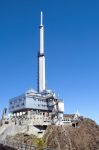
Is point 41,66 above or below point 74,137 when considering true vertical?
above

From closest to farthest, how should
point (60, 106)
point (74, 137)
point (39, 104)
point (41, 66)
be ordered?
point (74, 137), point (39, 104), point (60, 106), point (41, 66)

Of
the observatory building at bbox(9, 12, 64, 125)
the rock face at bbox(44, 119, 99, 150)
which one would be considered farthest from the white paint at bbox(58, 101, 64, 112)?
the rock face at bbox(44, 119, 99, 150)

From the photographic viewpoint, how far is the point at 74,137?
341 feet

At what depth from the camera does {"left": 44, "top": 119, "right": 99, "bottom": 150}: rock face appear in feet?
319

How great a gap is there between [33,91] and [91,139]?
31565 millimetres

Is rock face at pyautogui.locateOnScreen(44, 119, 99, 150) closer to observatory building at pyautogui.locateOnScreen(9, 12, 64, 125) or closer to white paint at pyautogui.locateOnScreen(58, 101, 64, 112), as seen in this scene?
observatory building at pyautogui.locateOnScreen(9, 12, 64, 125)

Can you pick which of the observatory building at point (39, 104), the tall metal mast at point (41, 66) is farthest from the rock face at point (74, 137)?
the tall metal mast at point (41, 66)

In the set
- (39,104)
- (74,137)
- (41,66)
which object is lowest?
(74,137)

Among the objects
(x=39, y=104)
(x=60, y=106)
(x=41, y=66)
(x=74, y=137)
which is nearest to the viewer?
(x=74, y=137)

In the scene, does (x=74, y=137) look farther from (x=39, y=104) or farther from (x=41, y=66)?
(x=41, y=66)

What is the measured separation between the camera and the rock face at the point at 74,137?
97188 millimetres

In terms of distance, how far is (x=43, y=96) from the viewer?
126 meters

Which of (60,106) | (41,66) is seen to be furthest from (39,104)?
(41,66)

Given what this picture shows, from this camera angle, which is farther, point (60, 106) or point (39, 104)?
point (60, 106)
